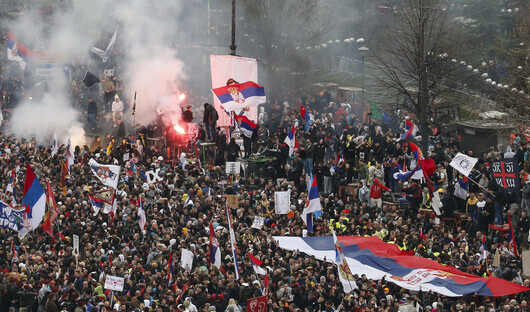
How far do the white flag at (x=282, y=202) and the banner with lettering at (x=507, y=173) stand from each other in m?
5.14

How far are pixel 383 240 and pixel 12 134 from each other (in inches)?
715

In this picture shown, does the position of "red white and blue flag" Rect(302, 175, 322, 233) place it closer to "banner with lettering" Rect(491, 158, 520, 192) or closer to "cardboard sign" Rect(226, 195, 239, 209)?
"cardboard sign" Rect(226, 195, 239, 209)

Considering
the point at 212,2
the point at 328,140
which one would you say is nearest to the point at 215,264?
the point at 328,140

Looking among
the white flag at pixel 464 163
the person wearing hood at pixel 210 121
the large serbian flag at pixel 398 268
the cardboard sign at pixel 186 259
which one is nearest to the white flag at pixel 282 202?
the large serbian flag at pixel 398 268

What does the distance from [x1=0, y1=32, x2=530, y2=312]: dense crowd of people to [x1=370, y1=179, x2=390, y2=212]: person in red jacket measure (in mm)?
25

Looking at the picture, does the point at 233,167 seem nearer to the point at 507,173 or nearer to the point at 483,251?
the point at 507,173

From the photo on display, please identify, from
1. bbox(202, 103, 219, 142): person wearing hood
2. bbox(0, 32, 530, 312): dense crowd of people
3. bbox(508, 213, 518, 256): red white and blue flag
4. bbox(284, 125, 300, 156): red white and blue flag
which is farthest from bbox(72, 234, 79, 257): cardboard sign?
bbox(202, 103, 219, 142): person wearing hood

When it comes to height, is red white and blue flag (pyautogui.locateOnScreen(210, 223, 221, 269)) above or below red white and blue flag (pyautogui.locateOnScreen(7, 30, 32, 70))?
below

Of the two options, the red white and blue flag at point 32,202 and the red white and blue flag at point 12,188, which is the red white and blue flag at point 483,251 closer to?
the red white and blue flag at point 32,202

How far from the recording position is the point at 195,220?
26547 millimetres

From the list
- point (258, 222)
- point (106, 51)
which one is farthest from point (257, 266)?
point (106, 51)

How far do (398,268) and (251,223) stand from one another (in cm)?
552

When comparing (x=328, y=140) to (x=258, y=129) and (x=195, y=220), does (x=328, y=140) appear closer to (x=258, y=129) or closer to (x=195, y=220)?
(x=258, y=129)

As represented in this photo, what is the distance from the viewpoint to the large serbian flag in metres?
21.2
